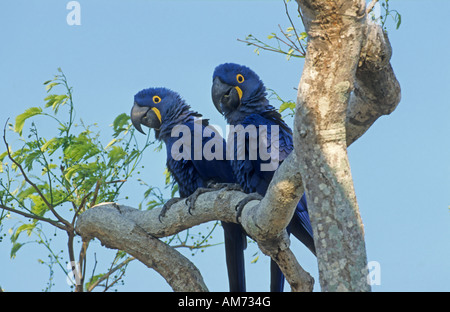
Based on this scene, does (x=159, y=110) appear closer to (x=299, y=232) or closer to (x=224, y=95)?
(x=224, y=95)

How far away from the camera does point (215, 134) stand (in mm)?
3871

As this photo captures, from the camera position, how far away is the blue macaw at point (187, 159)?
369 cm

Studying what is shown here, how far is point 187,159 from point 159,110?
555 millimetres

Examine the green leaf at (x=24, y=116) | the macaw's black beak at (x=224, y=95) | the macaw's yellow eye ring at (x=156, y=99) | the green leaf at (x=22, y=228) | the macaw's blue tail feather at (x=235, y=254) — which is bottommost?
the macaw's blue tail feather at (x=235, y=254)

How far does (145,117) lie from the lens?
4.20 metres

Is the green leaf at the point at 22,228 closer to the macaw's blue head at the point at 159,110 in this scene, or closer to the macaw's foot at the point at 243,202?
the macaw's blue head at the point at 159,110

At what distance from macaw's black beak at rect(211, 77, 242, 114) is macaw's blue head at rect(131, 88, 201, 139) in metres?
0.22

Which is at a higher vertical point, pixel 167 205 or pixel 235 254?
pixel 167 205

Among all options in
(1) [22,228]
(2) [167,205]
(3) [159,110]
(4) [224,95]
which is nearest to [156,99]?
(3) [159,110]

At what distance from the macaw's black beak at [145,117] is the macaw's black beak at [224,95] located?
47 cm

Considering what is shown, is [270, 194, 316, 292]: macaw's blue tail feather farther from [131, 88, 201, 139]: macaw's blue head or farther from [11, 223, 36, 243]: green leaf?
[11, 223, 36, 243]: green leaf

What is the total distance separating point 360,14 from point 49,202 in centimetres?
253

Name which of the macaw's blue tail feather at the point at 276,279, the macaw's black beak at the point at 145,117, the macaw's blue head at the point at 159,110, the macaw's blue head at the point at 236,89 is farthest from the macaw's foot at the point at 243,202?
the macaw's black beak at the point at 145,117
